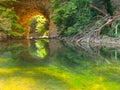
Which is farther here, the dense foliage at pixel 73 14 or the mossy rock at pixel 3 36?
the mossy rock at pixel 3 36

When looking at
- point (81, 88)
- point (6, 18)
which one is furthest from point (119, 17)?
point (81, 88)

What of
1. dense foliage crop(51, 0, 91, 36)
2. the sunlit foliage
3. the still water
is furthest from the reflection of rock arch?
the still water

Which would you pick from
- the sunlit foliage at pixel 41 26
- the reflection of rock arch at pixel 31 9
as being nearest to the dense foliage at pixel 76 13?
the reflection of rock arch at pixel 31 9

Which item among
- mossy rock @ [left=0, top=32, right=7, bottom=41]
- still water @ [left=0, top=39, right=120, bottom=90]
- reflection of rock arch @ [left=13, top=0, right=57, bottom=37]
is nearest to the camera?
still water @ [left=0, top=39, right=120, bottom=90]

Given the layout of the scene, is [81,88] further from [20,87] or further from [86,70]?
[86,70]

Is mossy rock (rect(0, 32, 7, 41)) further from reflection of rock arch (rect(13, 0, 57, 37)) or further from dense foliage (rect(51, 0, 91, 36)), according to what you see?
reflection of rock arch (rect(13, 0, 57, 37))

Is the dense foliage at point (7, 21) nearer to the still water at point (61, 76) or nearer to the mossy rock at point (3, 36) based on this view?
the mossy rock at point (3, 36)

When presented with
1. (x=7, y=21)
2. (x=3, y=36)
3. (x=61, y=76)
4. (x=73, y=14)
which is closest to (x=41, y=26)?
(x=3, y=36)

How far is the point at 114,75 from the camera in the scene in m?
7.27

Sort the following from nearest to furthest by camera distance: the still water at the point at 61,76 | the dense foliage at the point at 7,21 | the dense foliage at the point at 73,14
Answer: the still water at the point at 61,76
the dense foliage at the point at 7,21
the dense foliage at the point at 73,14

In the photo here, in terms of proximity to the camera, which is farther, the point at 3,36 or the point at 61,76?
the point at 3,36

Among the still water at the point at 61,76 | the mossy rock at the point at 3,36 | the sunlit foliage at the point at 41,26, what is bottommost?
the still water at the point at 61,76

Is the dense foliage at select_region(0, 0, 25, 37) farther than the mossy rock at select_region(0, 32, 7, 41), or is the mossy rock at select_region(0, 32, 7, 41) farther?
the mossy rock at select_region(0, 32, 7, 41)

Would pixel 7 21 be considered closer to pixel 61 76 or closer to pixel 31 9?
pixel 31 9
